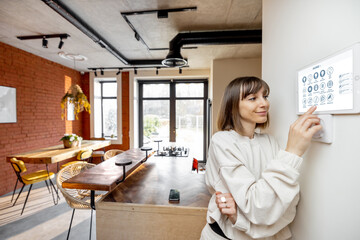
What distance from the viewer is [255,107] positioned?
0.79 meters

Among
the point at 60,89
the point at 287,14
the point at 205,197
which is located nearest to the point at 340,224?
the point at 287,14

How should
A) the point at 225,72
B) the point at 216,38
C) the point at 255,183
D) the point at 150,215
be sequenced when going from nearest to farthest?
the point at 255,183 < the point at 150,215 < the point at 216,38 < the point at 225,72

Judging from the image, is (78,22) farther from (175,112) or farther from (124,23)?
(175,112)

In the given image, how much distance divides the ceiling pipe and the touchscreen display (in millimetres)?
2211

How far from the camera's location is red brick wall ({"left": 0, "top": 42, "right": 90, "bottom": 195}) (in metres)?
3.34

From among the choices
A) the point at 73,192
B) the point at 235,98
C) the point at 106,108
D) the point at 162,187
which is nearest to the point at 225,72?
the point at 162,187

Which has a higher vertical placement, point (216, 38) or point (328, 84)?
point (216, 38)

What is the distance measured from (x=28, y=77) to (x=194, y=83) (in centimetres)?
433

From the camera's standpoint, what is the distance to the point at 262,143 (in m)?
0.86

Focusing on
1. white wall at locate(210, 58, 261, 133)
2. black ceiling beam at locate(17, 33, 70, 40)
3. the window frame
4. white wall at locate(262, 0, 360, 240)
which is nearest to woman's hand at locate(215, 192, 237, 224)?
white wall at locate(262, 0, 360, 240)

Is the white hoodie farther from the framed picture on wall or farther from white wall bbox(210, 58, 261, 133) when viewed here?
the framed picture on wall

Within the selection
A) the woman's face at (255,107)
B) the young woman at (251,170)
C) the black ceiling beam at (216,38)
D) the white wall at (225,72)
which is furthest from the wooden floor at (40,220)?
the white wall at (225,72)

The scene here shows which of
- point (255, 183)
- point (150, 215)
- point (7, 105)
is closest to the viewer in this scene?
point (255, 183)

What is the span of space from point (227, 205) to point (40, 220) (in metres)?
3.20
